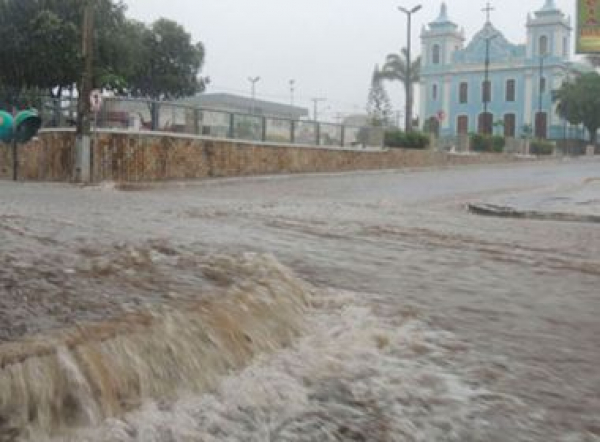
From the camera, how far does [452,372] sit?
146 inches

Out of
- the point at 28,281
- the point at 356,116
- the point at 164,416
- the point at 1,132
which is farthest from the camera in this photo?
the point at 356,116

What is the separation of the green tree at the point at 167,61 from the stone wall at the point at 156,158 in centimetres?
2083

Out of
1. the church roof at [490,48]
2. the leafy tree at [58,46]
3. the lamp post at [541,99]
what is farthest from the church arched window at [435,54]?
the leafy tree at [58,46]

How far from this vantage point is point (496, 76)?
3078 inches

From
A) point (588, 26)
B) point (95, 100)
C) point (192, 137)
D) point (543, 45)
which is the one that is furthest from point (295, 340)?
point (543, 45)

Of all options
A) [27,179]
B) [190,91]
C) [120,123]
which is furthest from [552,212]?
[190,91]

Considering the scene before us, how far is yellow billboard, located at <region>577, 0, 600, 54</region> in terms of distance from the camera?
127 ft

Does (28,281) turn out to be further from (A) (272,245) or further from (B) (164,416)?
(A) (272,245)

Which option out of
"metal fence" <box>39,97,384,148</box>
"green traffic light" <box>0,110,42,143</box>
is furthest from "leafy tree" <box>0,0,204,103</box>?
"green traffic light" <box>0,110,42,143</box>

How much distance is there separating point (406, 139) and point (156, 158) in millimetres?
16540

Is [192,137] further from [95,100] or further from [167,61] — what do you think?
[167,61]

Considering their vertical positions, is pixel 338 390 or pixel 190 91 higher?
pixel 190 91

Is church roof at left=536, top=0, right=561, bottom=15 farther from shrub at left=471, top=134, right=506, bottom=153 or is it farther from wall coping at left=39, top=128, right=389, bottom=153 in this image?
wall coping at left=39, top=128, right=389, bottom=153

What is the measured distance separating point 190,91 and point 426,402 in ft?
161
